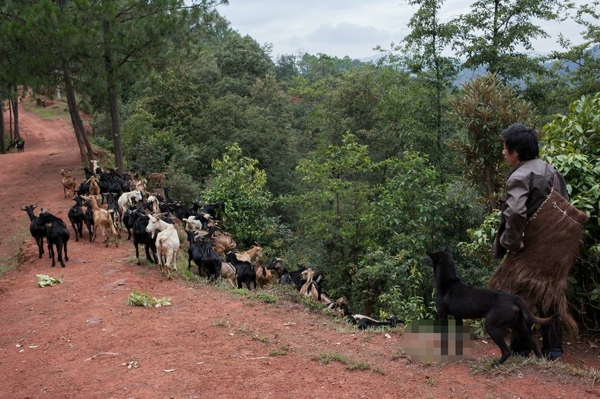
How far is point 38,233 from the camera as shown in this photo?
9.74 meters

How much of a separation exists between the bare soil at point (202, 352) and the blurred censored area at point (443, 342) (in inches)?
3.6

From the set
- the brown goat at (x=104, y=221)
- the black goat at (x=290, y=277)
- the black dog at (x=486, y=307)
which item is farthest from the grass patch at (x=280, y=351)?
the brown goat at (x=104, y=221)

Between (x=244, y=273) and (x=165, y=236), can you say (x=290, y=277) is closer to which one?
(x=244, y=273)

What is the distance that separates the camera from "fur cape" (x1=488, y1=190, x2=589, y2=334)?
14.1 feet

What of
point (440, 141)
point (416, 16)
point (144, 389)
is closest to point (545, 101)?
point (440, 141)

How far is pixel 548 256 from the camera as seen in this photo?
4426 millimetres

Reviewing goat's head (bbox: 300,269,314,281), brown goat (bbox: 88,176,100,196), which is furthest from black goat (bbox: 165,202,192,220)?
goat's head (bbox: 300,269,314,281)

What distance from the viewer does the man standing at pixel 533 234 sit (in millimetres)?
4234

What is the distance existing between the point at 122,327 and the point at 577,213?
5.36 metres

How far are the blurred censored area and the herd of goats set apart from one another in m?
2.57

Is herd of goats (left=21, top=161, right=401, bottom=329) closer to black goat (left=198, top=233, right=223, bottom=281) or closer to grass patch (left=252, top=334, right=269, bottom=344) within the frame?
black goat (left=198, top=233, right=223, bottom=281)

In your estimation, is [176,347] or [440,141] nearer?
[176,347]

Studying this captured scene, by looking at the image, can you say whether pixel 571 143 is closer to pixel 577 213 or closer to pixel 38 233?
pixel 577 213

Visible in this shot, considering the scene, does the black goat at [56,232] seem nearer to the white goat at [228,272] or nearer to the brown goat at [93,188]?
the white goat at [228,272]
